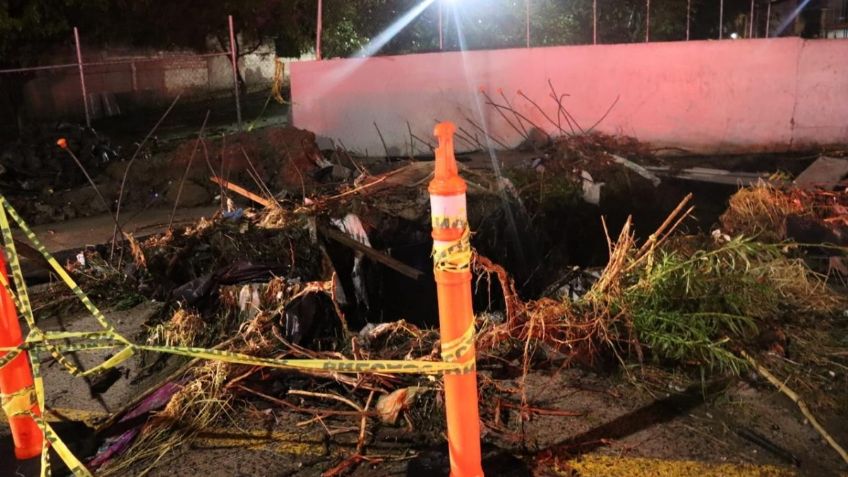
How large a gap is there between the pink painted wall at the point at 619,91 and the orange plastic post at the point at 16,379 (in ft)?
27.5

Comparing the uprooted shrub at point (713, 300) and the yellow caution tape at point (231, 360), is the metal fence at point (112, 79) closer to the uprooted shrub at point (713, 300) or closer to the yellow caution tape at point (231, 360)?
the yellow caution tape at point (231, 360)

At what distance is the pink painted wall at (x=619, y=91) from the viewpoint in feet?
35.6

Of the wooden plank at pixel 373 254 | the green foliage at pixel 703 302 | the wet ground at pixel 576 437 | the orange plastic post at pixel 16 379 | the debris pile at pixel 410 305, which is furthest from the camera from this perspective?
the wooden plank at pixel 373 254

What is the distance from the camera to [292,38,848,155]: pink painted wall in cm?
1084

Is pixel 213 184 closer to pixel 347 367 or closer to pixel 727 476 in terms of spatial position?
pixel 347 367

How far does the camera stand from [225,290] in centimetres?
459

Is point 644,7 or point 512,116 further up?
point 644,7

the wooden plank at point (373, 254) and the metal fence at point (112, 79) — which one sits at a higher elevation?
the metal fence at point (112, 79)

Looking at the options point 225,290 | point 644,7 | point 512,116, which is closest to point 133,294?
point 225,290

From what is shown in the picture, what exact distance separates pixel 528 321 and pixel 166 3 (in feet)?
54.8

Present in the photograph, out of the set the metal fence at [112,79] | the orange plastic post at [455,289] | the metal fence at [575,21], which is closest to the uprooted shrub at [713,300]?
the orange plastic post at [455,289]

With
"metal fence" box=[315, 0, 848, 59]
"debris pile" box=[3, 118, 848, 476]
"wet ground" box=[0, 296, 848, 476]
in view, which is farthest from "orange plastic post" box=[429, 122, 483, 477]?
"metal fence" box=[315, 0, 848, 59]

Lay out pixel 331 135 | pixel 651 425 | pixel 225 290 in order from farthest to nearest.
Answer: pixel 331 135
pixel 225 290
pixel 651 425

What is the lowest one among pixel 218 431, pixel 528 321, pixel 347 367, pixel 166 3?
pixel 218 431
